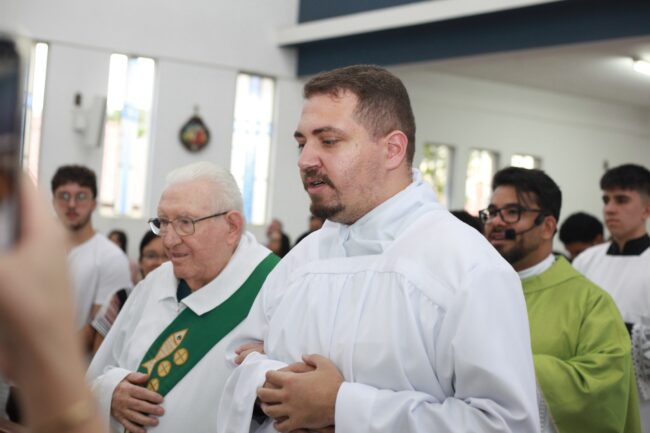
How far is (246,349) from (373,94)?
2.96 ft

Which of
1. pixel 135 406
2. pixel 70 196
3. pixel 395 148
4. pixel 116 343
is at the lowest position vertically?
pixel 135 406

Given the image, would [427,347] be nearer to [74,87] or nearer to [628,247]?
[628,247]

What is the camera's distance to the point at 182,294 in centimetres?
406

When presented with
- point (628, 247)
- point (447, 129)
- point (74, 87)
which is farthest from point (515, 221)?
point (447, 129)

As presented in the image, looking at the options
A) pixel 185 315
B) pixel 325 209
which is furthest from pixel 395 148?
pixel 185 315

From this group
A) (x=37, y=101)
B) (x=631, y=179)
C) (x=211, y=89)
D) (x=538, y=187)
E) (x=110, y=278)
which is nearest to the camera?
(x=538, y=187)

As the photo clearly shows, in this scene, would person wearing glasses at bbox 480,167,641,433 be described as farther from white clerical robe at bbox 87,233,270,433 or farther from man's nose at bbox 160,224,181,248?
man's nose at bbox 160,224,181,248

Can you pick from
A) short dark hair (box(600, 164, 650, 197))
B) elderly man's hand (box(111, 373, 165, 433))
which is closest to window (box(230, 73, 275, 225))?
short dark hair (box(600, 164, 650, 197))

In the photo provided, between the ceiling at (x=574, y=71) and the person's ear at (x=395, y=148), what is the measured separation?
385 inches

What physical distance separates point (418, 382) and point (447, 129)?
49.3 feet

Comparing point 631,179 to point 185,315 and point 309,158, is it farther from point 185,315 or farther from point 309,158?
point 309,158

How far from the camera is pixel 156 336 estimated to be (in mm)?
3908

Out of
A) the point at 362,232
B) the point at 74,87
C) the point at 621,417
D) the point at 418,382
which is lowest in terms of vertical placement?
the point at 621,417

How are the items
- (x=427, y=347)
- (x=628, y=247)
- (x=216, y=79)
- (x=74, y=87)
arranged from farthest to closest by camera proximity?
(x=216, y=79) < (x=74, y=87) < (x=628, y=247) < (x=427, y=347)
